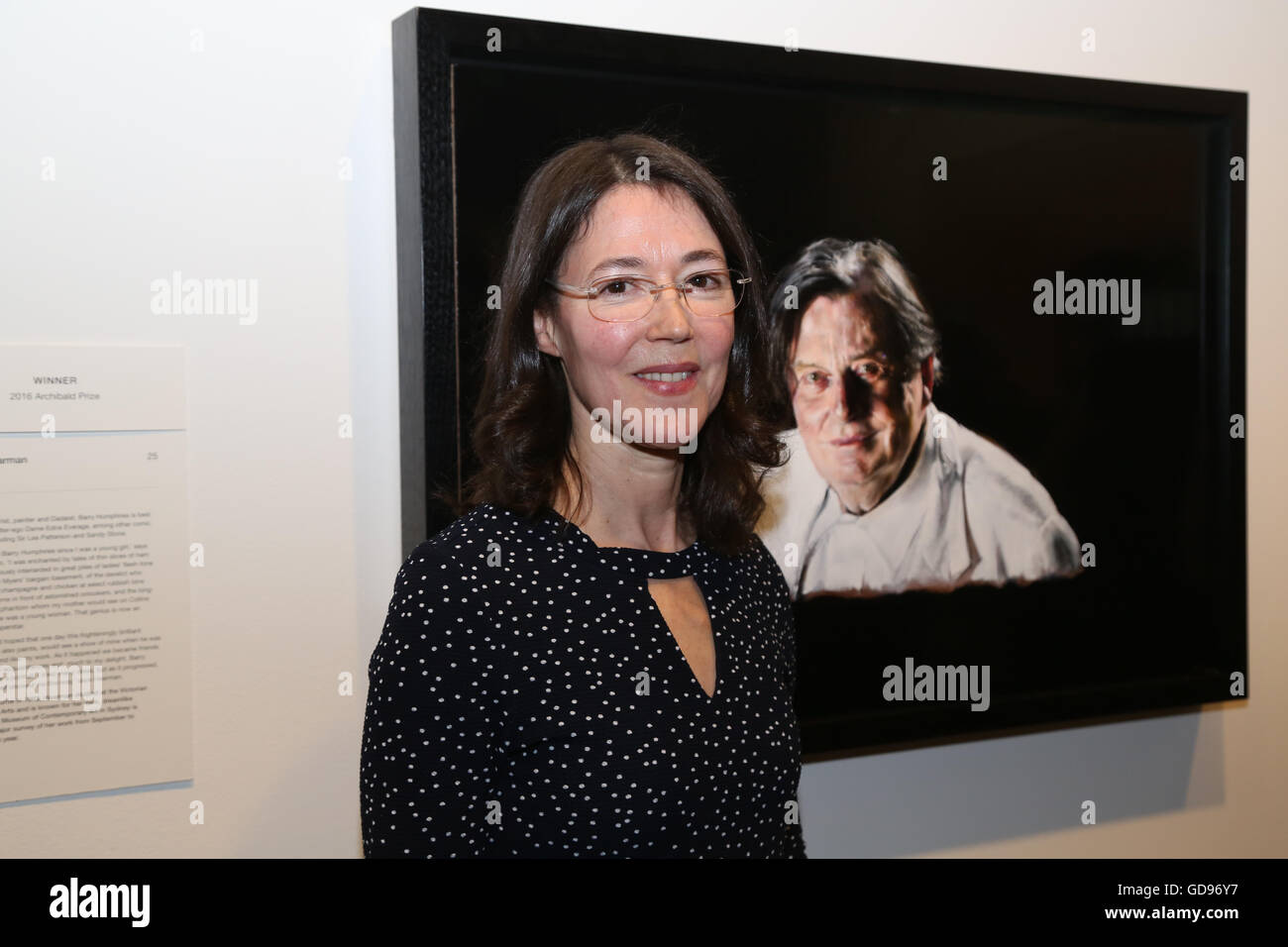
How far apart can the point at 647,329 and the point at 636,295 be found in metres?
0.04

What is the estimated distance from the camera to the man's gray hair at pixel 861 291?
1729mm

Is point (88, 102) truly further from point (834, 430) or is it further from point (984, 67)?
point (984, 67)

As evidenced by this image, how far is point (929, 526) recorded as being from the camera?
6.03 ft

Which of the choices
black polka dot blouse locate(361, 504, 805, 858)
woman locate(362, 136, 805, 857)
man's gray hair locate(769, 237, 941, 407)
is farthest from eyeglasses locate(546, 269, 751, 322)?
man's gray hair locate(769, 237, 941, 407)

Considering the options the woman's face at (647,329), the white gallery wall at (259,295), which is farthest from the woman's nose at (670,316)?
the white gallery wall at (259,295)

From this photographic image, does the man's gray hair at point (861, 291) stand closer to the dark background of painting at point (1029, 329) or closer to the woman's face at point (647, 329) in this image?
the dark background of painting at point (1029, 329)

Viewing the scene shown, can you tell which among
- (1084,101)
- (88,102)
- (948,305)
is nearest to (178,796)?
(88,102)

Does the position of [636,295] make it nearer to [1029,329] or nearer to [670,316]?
[670,316]

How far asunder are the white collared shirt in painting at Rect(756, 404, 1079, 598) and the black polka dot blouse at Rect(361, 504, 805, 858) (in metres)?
0.59

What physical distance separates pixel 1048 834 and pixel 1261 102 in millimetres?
1414

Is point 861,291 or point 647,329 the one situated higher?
point 861,291

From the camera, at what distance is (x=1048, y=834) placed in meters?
2.03

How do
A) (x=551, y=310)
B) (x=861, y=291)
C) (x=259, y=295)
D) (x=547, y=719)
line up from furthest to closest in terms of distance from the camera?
(x=861, y=291) < (x=259, y=295) < (x=551, y=310) < (x=547, y=719)

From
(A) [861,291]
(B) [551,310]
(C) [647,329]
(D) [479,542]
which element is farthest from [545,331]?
(A) [861,291]
